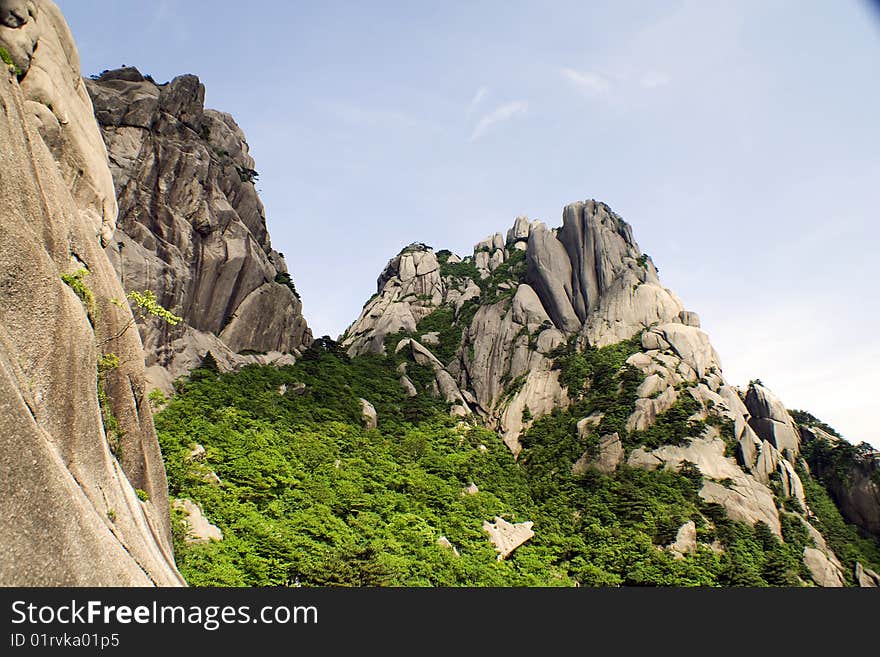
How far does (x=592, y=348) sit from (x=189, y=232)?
41.0 m

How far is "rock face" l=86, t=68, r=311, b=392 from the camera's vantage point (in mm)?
35812

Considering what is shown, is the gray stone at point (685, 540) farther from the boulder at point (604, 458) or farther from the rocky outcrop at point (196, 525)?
the rocky outcrop at point (196, 525)

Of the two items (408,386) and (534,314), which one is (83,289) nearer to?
(408,386)

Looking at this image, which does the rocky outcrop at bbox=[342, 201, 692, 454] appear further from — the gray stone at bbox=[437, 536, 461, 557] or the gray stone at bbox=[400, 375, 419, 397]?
the gray stone at bbox=[437, 536, 461, 557]

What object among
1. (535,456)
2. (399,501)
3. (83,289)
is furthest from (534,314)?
(83,289)

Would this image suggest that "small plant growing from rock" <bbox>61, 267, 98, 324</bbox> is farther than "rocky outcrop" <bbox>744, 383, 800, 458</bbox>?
No

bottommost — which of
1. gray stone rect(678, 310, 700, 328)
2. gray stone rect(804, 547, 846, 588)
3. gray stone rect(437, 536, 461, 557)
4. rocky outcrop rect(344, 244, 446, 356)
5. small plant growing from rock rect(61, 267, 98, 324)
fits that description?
gray stone rect(804, 547, 846, 588)

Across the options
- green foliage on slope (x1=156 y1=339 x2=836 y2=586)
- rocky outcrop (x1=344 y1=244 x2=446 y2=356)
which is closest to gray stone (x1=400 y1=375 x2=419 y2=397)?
green foliage on slope (x1=156 y1=339 x2=836 y2=586)

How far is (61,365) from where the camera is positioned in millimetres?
9852

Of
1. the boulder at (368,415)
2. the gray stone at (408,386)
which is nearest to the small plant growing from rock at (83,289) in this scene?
the boulder at (368,415)

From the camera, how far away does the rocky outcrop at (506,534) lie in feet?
96.5

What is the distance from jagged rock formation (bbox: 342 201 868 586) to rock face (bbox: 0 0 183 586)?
32.8m

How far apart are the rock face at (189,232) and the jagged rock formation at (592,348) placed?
53.9ft

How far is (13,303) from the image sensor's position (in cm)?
911
